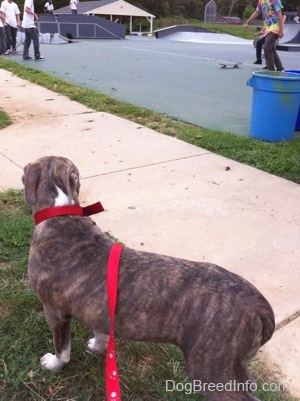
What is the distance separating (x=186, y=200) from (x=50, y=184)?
7.29ft

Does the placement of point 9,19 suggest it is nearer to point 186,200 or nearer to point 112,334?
point 186,200

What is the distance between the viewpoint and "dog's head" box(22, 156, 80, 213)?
89.0 inches

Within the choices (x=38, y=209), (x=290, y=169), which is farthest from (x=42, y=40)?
(x=38, y=209)

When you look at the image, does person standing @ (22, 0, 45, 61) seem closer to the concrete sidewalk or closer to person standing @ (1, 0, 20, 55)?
person standing @ (1, 0, 20, 55)

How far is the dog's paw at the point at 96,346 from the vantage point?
8.13ft

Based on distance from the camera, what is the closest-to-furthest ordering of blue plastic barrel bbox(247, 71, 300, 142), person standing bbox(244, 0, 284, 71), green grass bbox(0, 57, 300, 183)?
green grass bbox(0, 57, 300, 183), blue plastic barrel bbox(247, 71, 300, 142), person standing bbox(244, 0, 284, 71)

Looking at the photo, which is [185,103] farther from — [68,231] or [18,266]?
[68,231]

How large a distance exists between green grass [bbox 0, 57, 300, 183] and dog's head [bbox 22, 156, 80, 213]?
3.16 m

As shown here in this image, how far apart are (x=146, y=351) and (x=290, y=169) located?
3146 millimetres

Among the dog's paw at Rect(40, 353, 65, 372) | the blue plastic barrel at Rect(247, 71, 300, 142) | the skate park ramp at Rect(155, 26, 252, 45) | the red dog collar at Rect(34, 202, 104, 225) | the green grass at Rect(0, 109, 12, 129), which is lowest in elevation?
the skate park ramp at Rect(155, 26, 252, 45)

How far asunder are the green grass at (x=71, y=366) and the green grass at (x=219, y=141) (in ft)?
9.70

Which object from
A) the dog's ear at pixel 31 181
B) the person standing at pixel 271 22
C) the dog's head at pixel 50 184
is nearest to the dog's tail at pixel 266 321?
the dog's head at pixel 50 184

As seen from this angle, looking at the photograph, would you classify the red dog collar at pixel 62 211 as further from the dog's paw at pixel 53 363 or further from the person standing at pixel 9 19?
the person standing at pixel 9 19

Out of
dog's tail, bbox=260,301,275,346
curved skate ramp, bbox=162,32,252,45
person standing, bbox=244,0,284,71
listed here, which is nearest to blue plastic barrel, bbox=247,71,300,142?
person standing, bbox=244,0,284,71
